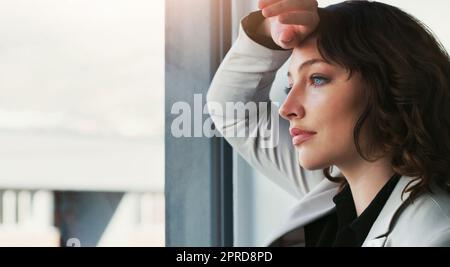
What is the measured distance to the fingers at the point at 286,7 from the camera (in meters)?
1.71

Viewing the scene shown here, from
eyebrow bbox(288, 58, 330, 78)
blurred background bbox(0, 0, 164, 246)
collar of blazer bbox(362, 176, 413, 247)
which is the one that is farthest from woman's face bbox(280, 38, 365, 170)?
blurred background bbox(0, 0, 164, 246)

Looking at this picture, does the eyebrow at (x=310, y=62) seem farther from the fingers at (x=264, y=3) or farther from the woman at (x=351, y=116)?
the fingers at (x=264, y=3)

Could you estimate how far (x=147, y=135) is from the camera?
1796 millimetres

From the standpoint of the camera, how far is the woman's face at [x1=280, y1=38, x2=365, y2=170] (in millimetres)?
1676

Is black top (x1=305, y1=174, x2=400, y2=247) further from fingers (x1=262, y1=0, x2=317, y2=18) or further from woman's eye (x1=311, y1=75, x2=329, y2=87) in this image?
fingers (x1=262, y1=0, x2=317, y2=18)

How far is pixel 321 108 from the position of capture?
66.5 inches

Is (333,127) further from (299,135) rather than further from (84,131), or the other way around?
(84,131)

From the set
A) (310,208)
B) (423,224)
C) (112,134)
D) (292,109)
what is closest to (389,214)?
(423,224)

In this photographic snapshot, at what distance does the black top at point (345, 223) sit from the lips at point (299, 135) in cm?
14

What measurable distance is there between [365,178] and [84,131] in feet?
2.10

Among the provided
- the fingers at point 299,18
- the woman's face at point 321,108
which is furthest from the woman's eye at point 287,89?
the fingers at point 299,18

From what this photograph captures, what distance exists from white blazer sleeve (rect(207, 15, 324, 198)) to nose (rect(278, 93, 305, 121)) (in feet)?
0.06
